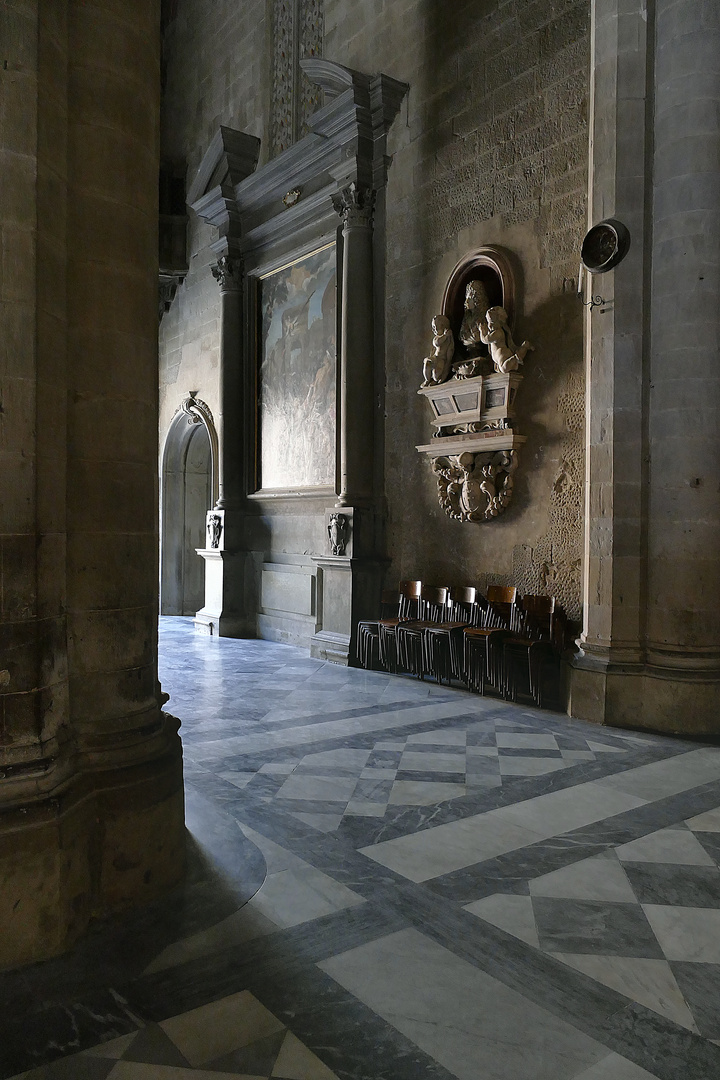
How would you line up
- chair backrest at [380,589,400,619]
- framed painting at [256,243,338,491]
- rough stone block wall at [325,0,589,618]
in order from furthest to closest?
framed painting at [256,243,338,491]
chair backrest at [380,589,400,619]
rough stone block wall at [325,0,589,618]

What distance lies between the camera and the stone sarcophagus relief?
7.97 meters

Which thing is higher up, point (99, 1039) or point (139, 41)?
point (139, 41)

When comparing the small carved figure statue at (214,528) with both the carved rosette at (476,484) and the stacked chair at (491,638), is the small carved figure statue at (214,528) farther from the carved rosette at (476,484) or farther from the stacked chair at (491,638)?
the stacked chair at (491,638)

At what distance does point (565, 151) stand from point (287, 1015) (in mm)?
7448

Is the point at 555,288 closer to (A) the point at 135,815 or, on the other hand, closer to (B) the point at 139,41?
(B) the point at 139,41

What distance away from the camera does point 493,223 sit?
27.5ft

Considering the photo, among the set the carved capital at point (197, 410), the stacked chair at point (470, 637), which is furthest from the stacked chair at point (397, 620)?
the carved capital at point (197, 410)

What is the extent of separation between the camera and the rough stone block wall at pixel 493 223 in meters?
7.58

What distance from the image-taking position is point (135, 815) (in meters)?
3.23

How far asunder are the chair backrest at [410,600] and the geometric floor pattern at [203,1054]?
6559 mm

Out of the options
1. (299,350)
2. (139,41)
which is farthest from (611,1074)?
(299,350)

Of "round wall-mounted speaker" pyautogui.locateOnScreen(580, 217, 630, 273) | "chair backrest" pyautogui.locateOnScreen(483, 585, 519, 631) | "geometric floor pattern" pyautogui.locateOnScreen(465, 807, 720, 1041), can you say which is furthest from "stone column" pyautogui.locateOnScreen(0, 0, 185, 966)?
"chair backrest" pyautogui.locateOnScreen(483, 585, 519, 631)

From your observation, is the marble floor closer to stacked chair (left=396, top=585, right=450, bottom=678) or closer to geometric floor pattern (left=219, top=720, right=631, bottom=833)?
geometric floor pattern (left=219, top=720, right=631, bottom=833)

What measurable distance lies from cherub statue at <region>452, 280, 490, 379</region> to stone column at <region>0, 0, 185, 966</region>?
16.6ft
